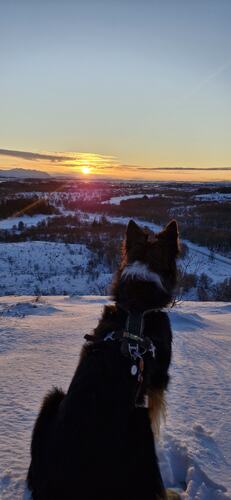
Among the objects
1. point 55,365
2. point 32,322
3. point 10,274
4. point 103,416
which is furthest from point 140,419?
point 10,274

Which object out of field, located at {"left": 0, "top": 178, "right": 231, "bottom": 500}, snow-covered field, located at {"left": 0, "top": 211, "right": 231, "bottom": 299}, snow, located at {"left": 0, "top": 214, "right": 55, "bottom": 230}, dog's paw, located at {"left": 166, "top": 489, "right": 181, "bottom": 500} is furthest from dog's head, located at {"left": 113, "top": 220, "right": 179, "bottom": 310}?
snow, located at {"left": 0, "top": 214, "right": 55, "bottom": 230}

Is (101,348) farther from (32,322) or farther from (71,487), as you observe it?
(32,322)

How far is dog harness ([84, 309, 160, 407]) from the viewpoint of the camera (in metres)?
2.27

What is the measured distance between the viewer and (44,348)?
Result: 473 centimetres

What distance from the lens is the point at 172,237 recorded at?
2775mm

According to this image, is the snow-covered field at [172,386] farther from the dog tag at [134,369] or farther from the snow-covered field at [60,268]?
the snow-covered field at [60,268]

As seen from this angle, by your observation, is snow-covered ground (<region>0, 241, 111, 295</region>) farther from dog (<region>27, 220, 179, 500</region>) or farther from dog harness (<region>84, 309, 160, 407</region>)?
dog harness (<region>84, 309, 160, 407</region>)

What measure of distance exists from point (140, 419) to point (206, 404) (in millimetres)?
1493

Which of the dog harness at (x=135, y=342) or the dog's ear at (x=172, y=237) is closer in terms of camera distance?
the dog harness at (x=135, y=342)

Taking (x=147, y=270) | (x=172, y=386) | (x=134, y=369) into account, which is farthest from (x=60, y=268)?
(x=134, y=369)

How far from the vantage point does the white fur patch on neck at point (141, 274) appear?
101 inches

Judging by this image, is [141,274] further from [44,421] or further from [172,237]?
[44,421]

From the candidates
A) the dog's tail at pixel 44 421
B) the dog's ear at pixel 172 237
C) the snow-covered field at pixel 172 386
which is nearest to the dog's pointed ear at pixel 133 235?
the dog's ear at pixel 172 237

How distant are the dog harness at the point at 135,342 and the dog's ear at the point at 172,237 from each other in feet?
1.42
